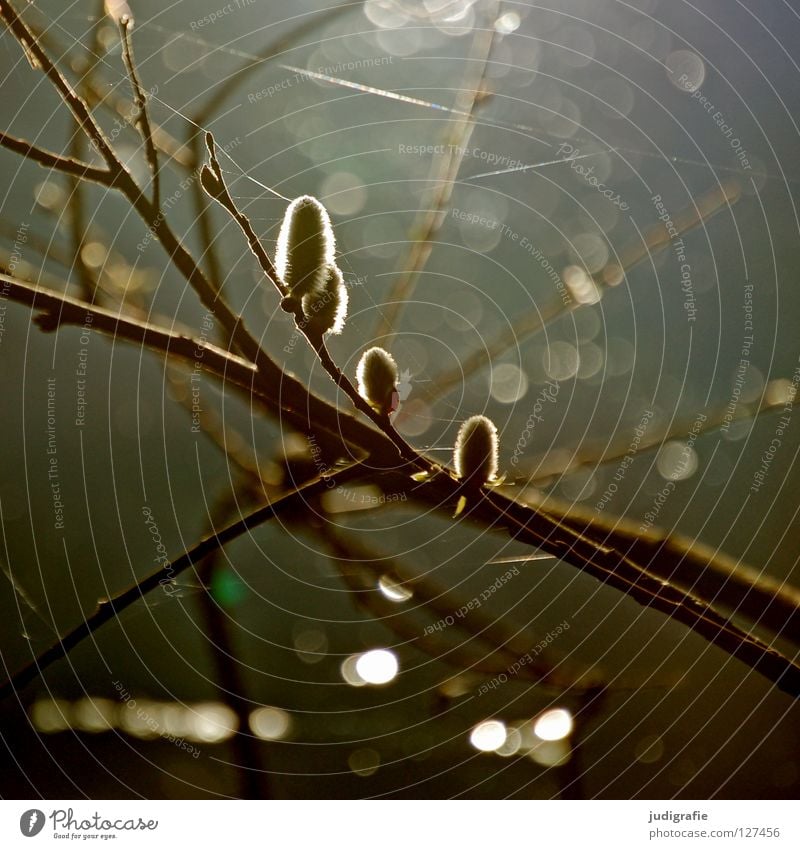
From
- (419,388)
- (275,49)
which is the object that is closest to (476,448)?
(419,388)

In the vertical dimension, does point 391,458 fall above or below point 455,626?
above

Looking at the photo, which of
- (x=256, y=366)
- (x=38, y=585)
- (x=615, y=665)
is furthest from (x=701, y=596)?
(x=38, y=585)

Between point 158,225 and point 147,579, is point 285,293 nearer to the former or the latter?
point 158,225

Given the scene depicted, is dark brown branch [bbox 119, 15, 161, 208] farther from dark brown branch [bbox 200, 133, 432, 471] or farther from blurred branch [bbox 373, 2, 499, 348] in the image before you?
blurred branch [bbox 373, 2, 499, 348]
